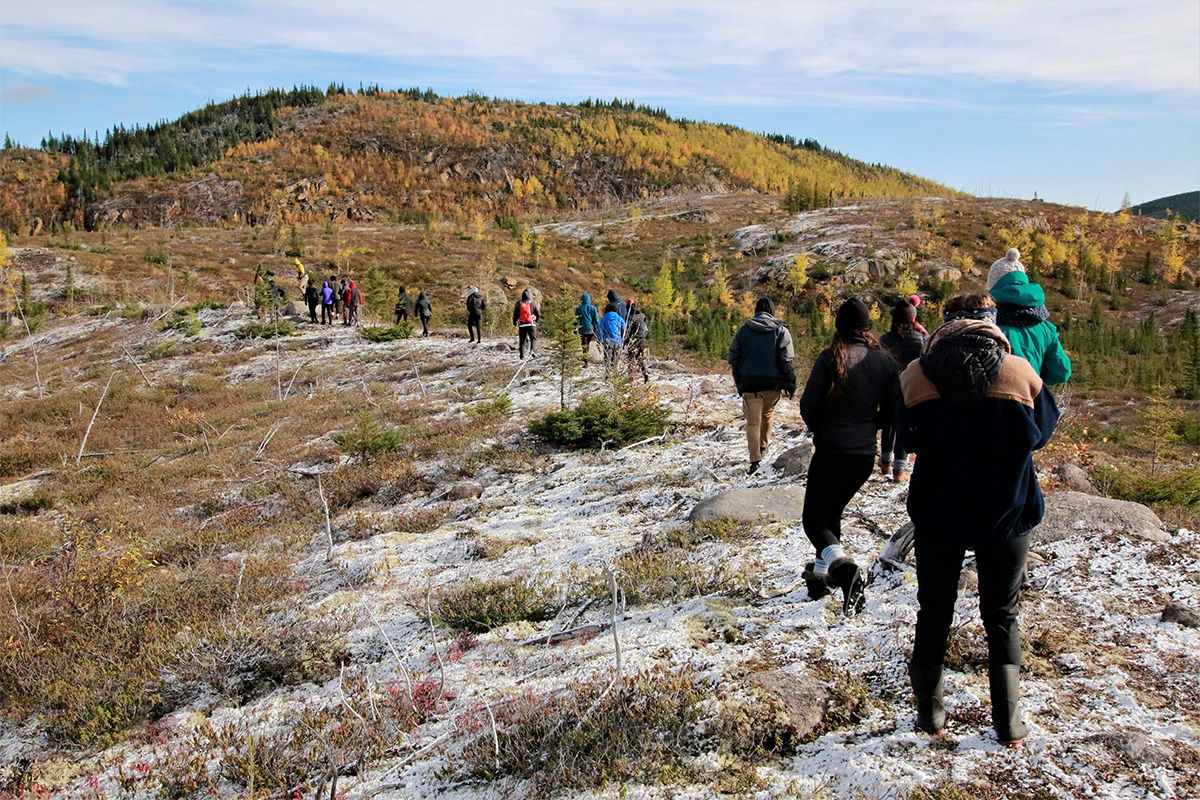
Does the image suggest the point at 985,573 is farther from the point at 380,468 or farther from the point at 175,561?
the point at 380,468

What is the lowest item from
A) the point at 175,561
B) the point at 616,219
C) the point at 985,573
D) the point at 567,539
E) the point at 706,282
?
the point at 175,561

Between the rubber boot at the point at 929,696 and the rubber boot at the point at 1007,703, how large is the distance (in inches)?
8.4

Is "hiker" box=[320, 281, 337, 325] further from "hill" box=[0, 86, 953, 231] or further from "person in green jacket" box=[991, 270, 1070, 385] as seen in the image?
"hill" box=[0, 86, 953, 231]

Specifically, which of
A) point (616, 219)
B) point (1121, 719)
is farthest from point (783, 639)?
point (616, 219)

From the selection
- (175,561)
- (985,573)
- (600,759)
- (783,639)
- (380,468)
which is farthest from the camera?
(380,468)

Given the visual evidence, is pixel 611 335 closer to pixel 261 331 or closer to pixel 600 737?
pixel 600 737

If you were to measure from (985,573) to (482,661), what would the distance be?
2963 millimetres

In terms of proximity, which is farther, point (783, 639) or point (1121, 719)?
point (783, 639)

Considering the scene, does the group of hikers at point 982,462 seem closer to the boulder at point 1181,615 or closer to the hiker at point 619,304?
the boulder at point 1181,615

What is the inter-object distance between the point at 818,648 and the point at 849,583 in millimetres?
442

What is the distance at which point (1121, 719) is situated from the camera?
9.77 ft

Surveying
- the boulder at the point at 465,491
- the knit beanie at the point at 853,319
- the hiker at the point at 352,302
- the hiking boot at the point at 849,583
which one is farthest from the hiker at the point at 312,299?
the hiking boot at the point at 849,583

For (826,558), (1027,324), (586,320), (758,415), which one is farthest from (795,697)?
(586,320)

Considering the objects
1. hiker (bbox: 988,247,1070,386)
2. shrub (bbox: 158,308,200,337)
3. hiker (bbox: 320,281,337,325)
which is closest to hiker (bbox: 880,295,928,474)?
hiker (bbox: 988,247,1070,386)
